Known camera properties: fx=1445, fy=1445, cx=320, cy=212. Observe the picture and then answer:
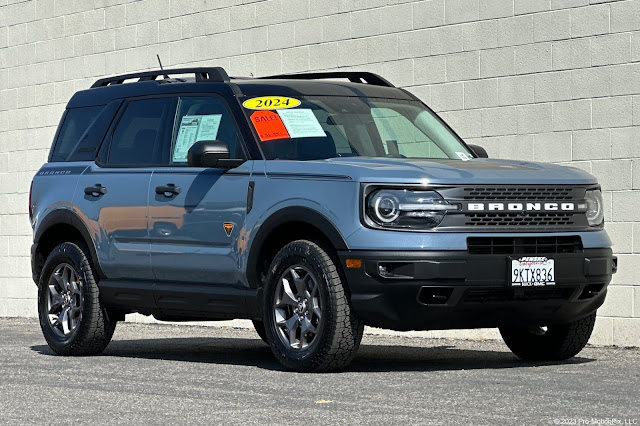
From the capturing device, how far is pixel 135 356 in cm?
1047

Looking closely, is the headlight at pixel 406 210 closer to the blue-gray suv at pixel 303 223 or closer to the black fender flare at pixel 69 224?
the blue-gray suv at pixel 303 223

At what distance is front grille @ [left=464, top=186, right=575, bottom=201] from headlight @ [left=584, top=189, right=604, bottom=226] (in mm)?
204

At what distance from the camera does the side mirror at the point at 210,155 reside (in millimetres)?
9102

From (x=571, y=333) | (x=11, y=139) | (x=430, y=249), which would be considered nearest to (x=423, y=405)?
(x=430, y=249)

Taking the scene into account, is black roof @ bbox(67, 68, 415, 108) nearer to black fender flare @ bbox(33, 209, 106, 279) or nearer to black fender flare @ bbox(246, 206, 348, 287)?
black fender flare @ bbox(33, 209, 106, 279)

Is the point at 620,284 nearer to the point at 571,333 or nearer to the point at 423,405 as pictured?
the point at 571,333

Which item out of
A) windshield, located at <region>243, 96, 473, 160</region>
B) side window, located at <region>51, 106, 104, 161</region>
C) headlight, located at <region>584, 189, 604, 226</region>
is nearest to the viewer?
headlight, located at <region>584, 189, 604, 226</region>

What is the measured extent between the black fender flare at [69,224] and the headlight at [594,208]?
138 inches

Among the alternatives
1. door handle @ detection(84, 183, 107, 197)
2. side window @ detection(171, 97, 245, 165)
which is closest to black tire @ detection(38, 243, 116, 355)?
door handle @ detection(84, 183, 107, 197)

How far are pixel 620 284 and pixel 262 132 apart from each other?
3.43 meters

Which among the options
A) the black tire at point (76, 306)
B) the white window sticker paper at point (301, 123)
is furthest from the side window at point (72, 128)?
the white window sticker paper at point (301, 123)

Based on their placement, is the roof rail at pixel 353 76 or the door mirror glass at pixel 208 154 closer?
the door mirror glass at pixel 208 154

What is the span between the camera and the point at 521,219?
339 inches

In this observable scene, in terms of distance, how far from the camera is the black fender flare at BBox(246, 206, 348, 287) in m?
8.48
